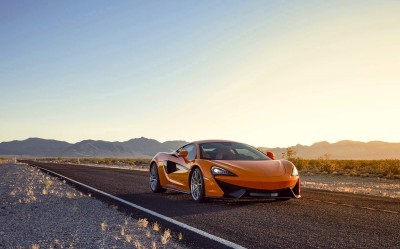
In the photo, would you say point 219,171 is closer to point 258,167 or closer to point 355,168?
point 258,167

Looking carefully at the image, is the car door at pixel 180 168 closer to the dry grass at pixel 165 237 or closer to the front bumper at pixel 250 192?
the front bumper at pixel 250 192

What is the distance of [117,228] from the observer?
23.1ft

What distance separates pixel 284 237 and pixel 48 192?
953 centimetres

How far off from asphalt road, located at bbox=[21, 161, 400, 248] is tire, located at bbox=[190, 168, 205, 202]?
181mm

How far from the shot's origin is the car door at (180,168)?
10.2 m

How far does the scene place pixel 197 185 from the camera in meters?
9.72

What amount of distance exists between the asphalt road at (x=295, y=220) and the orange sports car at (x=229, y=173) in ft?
1.02

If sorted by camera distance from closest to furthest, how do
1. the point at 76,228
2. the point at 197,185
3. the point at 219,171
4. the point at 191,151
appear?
the point at 76,228 < the point at 219,171 < the point at 197,185 < the point at 191,151

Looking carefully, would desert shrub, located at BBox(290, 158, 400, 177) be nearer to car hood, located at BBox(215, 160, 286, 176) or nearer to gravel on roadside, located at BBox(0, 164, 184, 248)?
car hood, located at BBox(215, 160, 286, 176)

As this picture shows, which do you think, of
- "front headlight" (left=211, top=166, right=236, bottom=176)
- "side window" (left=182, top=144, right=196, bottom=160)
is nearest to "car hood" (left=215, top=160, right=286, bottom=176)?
"front headlight" (left=211, top=166, right=236, bottom=176)

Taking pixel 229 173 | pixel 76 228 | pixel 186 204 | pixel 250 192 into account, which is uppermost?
pixel 229 173

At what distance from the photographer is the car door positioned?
10.2 meters

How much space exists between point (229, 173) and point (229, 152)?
→ 4.34 feet

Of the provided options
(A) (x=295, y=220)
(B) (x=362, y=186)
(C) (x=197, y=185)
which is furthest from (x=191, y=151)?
(B) (x=362, y=186)
